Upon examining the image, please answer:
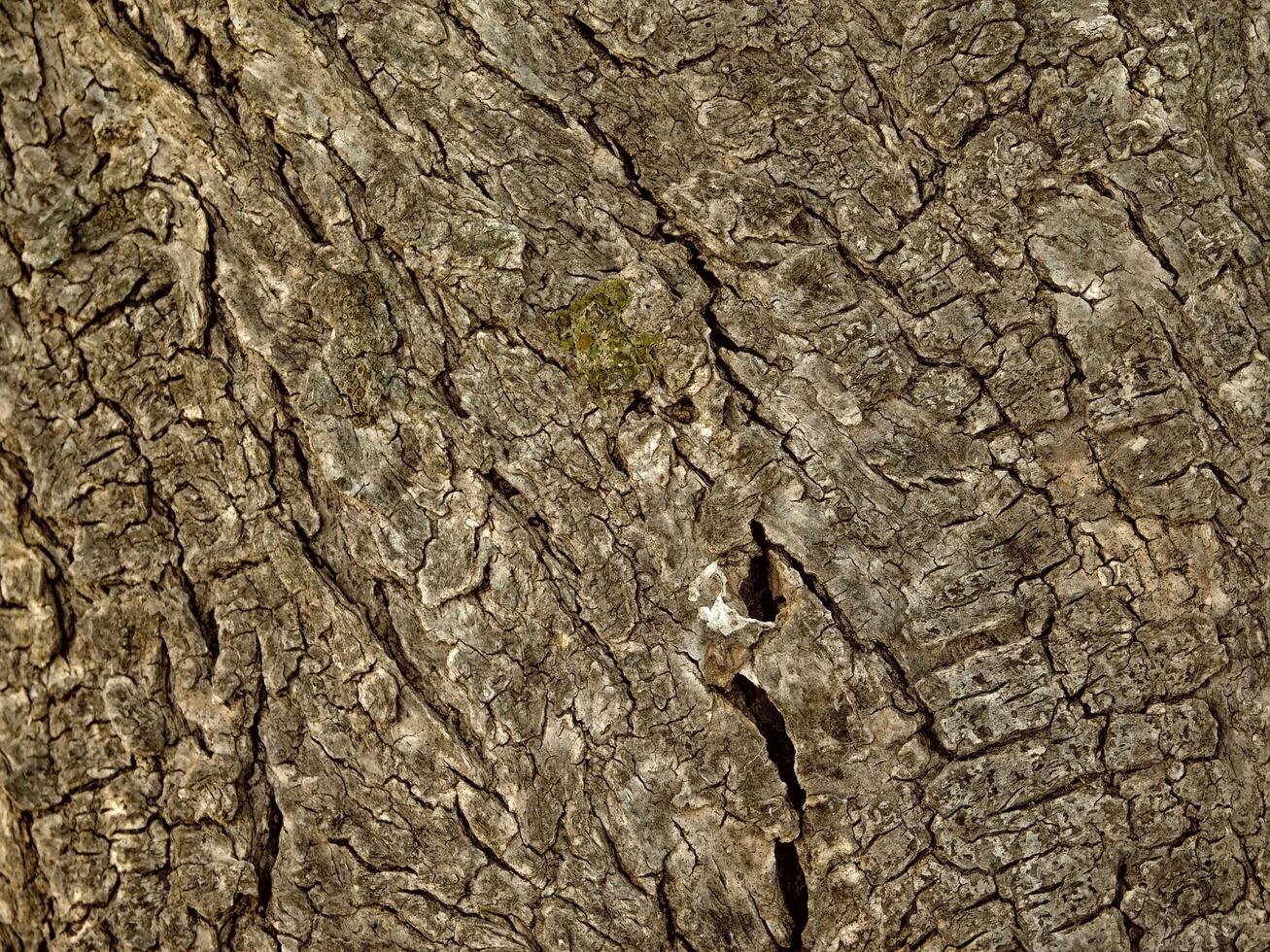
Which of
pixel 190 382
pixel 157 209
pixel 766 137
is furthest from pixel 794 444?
pixel 157 209

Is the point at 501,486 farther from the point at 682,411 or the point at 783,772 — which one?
the point at 783,772

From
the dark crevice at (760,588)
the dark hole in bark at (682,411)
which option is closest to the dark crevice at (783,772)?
the dark crevice at (760,588)

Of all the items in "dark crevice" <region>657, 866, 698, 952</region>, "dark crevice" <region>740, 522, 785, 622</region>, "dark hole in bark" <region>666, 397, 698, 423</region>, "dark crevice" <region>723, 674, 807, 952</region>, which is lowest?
"dark crevice" <region>657, 866, 698, 952</region>

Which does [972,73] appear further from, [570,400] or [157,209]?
[157,209]

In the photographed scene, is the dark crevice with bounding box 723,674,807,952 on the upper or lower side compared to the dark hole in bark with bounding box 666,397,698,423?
lower

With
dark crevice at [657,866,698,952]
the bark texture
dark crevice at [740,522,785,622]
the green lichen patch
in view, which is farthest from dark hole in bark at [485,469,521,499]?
dark crevice at [657,866,698,952]

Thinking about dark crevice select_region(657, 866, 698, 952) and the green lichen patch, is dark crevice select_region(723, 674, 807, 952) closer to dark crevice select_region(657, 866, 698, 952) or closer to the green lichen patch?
dark crevice select_region(657, 866, 698, 952)

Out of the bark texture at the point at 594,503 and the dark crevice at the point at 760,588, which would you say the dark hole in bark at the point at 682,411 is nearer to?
the bark texture at the point at 594,503
